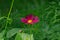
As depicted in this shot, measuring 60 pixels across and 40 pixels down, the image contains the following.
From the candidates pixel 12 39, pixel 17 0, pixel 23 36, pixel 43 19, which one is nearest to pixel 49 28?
pixel 43 19

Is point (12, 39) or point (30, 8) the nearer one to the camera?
point (12, 39)

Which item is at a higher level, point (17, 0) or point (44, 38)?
point (17, 0)

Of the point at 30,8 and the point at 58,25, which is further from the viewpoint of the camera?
the point at 30,8

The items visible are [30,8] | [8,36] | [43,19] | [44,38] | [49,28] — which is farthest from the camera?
[30,8]

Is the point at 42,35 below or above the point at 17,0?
below

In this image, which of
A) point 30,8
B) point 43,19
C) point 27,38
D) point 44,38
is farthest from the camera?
point 30,8

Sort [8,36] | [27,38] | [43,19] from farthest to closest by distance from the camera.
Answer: [43,19], [8,36], [27,38]

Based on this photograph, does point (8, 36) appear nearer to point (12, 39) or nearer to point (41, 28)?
point (12, 39)

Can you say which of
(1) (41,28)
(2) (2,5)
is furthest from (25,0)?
(1) (41,28)

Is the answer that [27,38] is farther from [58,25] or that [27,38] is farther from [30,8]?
[30,8]
